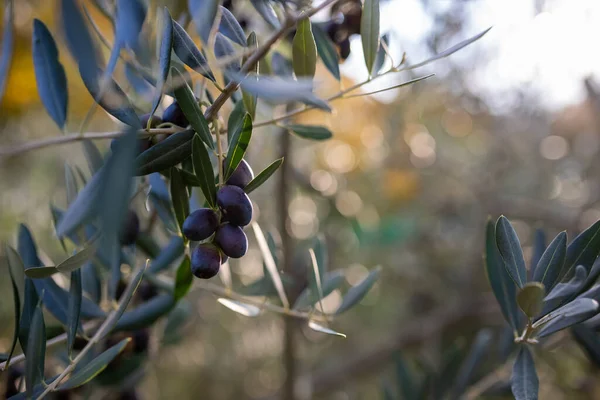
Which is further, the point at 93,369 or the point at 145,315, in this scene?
the point at 145,315

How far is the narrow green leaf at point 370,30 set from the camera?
468 millimetres

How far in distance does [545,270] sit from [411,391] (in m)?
0.51

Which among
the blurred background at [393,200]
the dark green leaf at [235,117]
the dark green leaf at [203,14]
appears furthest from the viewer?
the blurred background at [393,200]

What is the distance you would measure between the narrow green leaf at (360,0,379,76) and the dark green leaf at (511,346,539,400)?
29 cm

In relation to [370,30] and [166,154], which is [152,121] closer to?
[166,154]

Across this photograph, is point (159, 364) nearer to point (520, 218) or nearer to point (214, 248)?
point (520, 218)

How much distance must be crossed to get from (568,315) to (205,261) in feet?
0.91

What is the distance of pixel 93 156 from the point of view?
0.54 meters

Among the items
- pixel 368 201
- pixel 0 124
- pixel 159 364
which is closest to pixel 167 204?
pixel 368 201

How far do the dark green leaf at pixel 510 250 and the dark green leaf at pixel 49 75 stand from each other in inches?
15.8

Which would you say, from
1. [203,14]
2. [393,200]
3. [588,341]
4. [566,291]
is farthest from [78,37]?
[393,200]

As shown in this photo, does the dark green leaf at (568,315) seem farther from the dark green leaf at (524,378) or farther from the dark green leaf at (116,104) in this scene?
the dark green leaf at (116,104)

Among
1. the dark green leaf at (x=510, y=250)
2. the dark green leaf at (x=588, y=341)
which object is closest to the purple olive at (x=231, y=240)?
the dark green leaf at (x=510, y=250)

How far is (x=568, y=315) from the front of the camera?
16.3 inches
